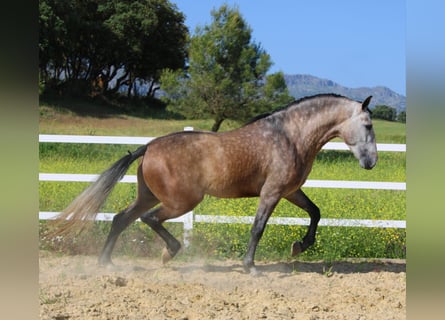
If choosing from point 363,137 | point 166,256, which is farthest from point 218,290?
point 363,137

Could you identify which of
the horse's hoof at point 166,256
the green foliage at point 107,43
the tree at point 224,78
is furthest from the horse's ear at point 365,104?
the green foliage at point 107,43

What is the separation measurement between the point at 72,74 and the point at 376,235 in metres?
8.26

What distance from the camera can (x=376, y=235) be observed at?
6297 millimetres

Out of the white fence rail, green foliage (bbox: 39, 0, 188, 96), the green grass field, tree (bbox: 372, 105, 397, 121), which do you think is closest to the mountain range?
tree (bbox: 372, 105, 397, 121)

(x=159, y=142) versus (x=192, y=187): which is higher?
(x=159, y=142)

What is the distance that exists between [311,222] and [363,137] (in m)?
0.94

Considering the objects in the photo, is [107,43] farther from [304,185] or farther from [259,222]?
[259,222]

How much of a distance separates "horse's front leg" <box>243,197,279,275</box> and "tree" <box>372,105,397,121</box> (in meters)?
5.69

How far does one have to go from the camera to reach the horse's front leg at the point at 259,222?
16.0 ft

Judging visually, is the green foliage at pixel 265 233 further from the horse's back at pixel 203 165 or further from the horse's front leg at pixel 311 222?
the horse's back at pixel 203 165

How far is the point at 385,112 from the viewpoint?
10203 millimetres

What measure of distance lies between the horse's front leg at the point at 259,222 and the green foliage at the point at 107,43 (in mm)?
6792
